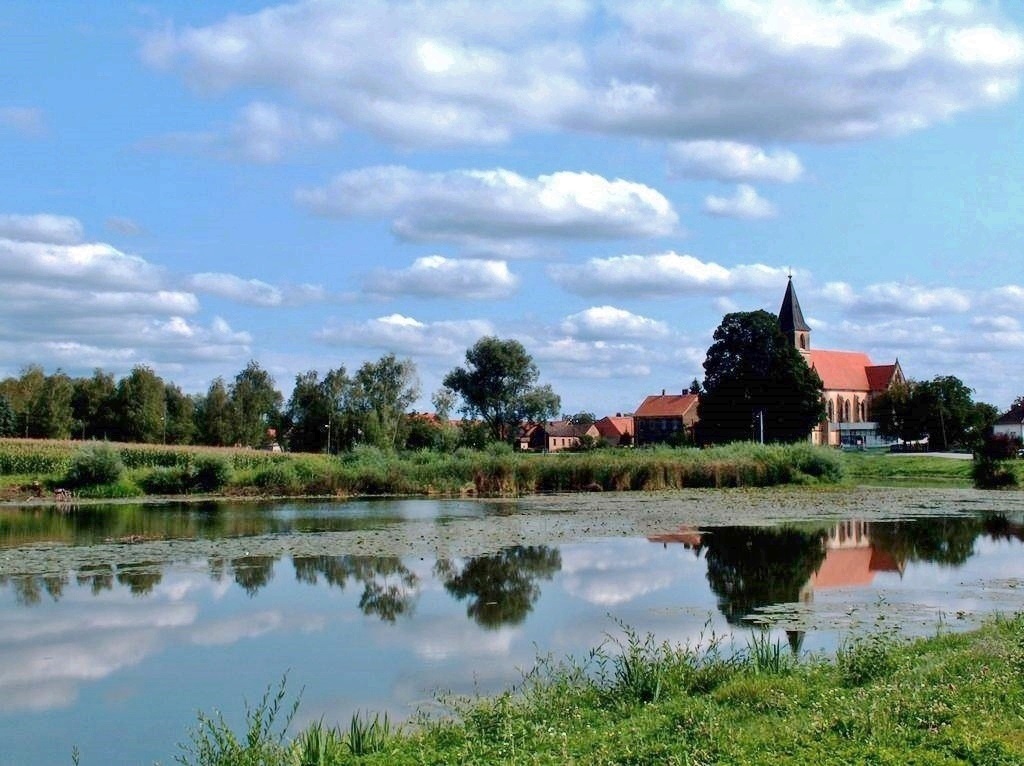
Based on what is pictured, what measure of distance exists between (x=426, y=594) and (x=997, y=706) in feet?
39.4

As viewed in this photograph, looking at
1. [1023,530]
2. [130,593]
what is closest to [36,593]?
[130,593]

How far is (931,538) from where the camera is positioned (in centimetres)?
2650

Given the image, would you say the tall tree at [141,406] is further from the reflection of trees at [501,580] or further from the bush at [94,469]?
the reflection of trees at [501,580]

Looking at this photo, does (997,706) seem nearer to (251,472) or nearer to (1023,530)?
(1023,530)

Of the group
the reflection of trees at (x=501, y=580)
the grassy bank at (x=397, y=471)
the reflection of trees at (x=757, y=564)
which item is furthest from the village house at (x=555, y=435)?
the reflection of trees at (x=501, y=580)

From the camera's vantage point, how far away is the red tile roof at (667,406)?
388 feet

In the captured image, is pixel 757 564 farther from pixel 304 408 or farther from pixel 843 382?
pixel 843 382

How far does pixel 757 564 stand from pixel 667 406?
3977 inches

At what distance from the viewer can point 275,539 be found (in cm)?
2709

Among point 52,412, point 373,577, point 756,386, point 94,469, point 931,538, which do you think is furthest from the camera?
point 52,412

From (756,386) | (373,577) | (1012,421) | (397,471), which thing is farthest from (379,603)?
(1012,421)

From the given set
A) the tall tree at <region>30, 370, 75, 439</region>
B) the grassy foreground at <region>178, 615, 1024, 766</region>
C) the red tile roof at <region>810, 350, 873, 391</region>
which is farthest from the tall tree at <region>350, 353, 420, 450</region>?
A: the grassy foreground at <region>178, 615, 1024, 766</region>

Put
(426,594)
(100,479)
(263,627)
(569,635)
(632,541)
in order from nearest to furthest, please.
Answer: (569,635), (263,627), (426,594), (632,541), (100,479)

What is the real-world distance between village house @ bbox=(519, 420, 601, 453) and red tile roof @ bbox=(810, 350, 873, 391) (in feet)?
85.8
